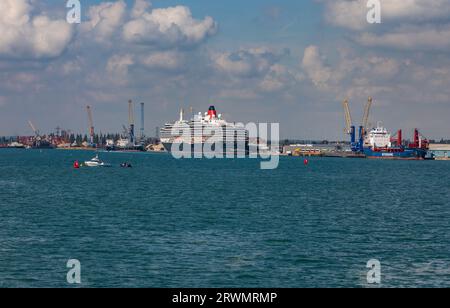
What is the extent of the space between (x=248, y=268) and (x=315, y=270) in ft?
12.5

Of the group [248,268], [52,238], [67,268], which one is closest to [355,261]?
[248,268]

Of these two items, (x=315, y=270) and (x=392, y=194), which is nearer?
(x=315, y=270)

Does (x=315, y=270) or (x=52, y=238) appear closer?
(x=315, y=270)

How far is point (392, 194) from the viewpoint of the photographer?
86688 mm
